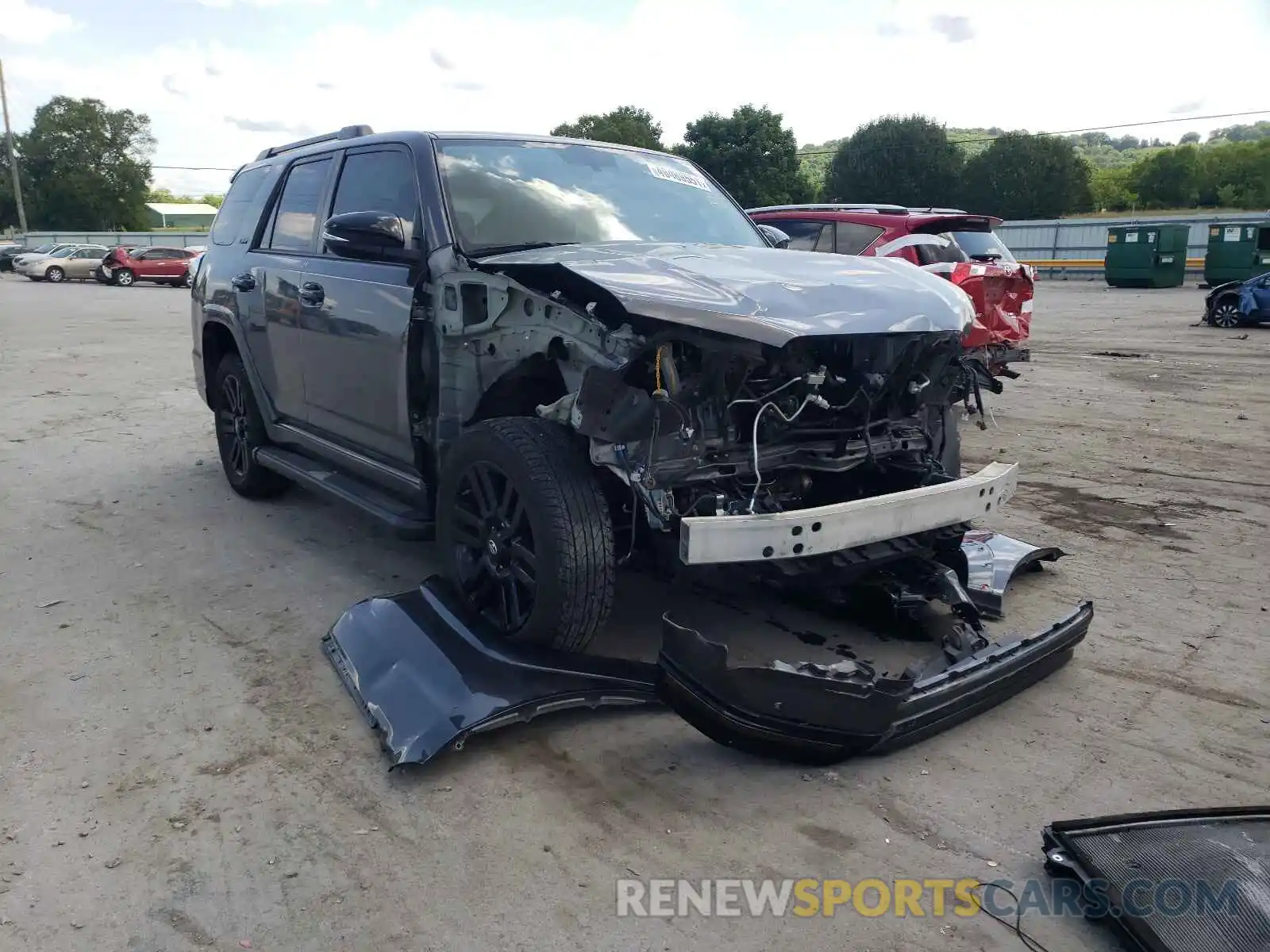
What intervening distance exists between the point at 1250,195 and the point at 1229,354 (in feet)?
162

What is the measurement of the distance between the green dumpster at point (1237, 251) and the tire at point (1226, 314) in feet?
30.3

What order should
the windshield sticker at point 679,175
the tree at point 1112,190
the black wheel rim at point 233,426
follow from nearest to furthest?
Result: the windshield sticker at point 679,175 → the black wheel rim at point 233,426 → the tree at point 1112,190

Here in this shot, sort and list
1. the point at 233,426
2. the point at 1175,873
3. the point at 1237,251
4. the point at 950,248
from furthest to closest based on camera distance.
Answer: the point at 1237,251 → the point at 950,248 → the point at 233,426 → the point at 1175,873

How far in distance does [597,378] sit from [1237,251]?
91.4ft

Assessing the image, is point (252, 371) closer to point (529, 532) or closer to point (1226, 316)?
point (529, 532)

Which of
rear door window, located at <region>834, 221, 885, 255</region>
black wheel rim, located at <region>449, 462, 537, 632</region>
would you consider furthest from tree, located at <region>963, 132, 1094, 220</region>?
black wheel rim, located at <region>449, 462, 537, 632</region>

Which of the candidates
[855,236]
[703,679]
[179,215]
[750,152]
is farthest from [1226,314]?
[179,215]

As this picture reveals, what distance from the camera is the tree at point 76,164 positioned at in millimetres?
70312

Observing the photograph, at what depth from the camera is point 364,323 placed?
14.0ft

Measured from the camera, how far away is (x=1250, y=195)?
2083 inches

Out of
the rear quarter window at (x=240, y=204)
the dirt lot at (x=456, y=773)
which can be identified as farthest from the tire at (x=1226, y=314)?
the rear quarter window at (x=240, y=204)

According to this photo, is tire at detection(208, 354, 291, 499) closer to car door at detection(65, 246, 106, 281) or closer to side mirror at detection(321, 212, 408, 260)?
side mirror at detection(321, 212, 408, 260)

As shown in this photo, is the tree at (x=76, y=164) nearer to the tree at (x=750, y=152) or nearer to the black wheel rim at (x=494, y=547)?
the tree at (x=750, y=152)

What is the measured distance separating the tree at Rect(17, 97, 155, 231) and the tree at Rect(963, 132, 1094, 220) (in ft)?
198
